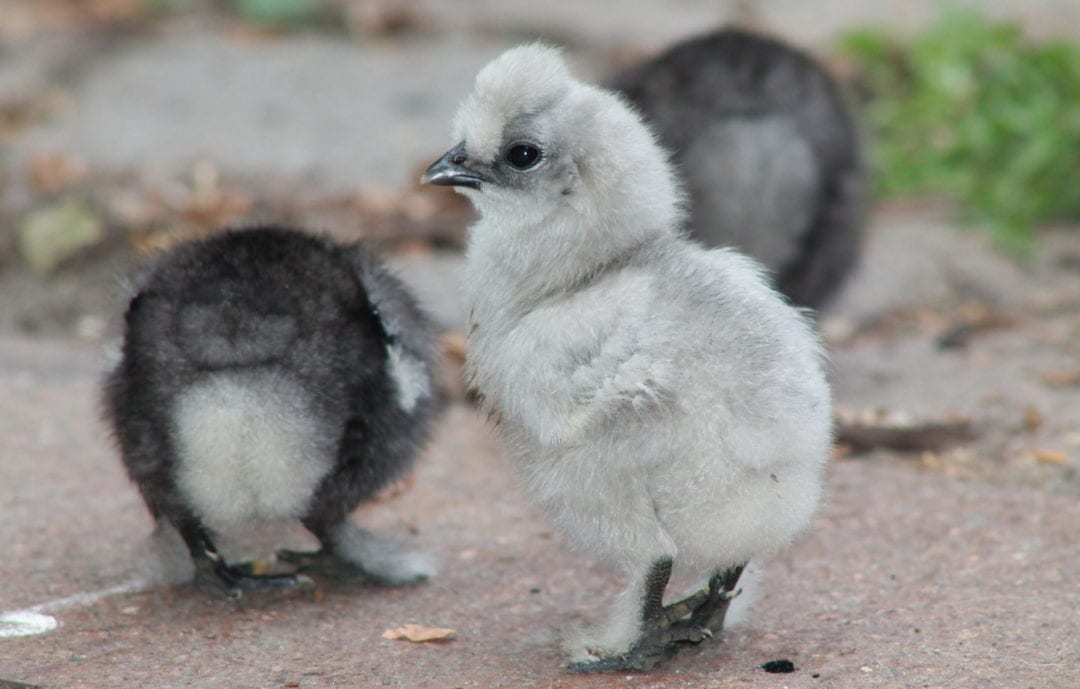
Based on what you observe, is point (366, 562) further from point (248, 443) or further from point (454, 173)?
point (454, 173)

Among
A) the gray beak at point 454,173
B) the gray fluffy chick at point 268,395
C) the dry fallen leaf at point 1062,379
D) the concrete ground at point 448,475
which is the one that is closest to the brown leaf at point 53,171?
the concrete ground at point 448,475

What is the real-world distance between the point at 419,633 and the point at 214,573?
2.21 feet

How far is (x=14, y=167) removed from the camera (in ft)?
24.7

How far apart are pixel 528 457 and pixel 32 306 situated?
13.3 feet

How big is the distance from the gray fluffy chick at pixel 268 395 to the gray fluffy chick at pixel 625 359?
1.42 ft

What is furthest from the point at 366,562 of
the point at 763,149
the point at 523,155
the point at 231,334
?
the point at 763,149

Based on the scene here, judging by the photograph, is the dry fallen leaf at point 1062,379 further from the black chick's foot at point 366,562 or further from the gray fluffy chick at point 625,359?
the black chick's foot at point 366,562

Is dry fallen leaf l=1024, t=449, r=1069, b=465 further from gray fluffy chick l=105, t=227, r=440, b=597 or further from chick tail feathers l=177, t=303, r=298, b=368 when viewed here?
chick tail feathers l=177, t=303, r=298, b=368

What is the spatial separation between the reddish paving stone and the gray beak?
1.12 meters

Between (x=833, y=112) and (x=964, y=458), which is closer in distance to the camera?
(x=964, y=458)

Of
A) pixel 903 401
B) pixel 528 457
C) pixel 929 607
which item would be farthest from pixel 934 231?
pixel 528 457

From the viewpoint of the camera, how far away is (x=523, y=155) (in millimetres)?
3387

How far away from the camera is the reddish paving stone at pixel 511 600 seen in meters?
3.35

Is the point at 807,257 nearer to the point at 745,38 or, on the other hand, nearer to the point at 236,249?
the point at 745,38
